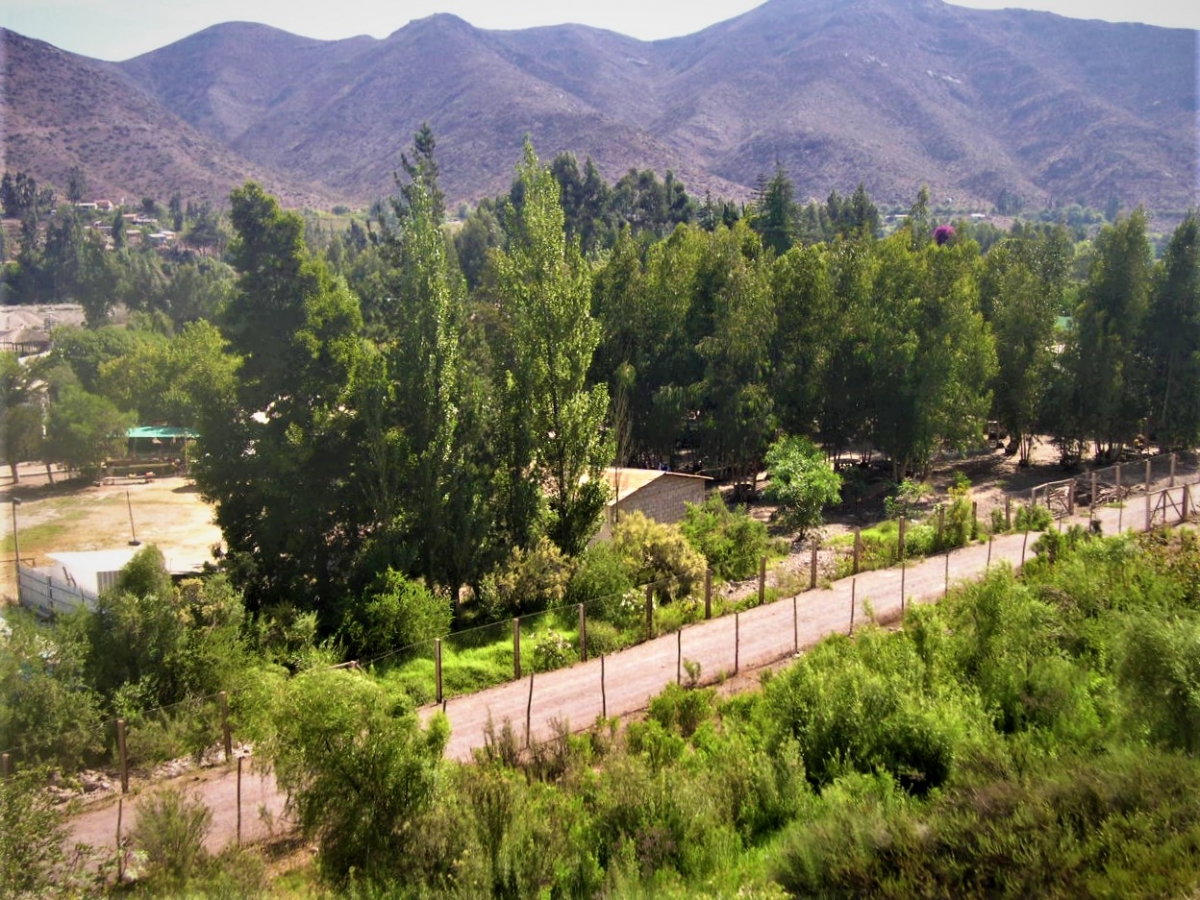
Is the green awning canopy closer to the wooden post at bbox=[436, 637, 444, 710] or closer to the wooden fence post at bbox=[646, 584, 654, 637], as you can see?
the wooden fence post at bbox=[646, 584, 654, 637]

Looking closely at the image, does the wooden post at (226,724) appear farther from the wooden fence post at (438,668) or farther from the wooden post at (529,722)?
the wooden post at (529,722)

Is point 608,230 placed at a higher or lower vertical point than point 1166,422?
higher

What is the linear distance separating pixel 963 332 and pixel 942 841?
2803cm

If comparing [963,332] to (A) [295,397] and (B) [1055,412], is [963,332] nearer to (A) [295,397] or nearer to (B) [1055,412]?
(B) [1055,412]

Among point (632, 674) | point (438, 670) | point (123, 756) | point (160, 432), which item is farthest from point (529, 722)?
point (160, 432)

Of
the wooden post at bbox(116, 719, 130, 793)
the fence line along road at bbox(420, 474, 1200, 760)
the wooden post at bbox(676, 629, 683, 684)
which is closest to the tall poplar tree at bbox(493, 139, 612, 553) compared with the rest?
the fence line along road at bbox(420, 474, 1200, 760)

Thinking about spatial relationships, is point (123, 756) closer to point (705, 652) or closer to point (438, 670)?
point (438, 670)

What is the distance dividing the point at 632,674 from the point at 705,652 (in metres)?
1.60

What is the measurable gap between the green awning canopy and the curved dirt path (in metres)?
40.1

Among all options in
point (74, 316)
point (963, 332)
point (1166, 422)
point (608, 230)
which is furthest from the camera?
point (74, 316)

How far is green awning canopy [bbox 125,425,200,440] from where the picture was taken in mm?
52000

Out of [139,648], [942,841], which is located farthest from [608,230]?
[942,841]

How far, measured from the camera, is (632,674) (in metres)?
16.9

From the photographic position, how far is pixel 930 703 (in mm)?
13375
